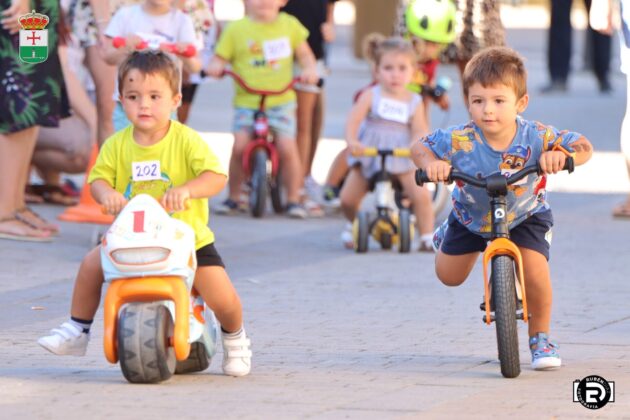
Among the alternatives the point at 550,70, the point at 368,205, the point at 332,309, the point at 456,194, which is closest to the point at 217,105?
the point at 550,70

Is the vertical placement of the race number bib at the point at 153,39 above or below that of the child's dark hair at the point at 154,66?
below

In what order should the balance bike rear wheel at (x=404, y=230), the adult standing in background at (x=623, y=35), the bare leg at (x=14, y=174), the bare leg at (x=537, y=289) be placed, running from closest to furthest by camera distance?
the bare leg at (x=537, y=289)
the adult standing in background at (x=623, y=35)
the bare leg at (x=14, y=174)
the balance bike rear wheel at (x=404, y=230)

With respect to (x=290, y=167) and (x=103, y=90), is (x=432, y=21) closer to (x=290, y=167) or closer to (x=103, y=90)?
(x=290, y=167)

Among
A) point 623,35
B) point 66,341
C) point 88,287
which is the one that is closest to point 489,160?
point 88,287

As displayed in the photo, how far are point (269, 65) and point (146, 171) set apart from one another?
5.26 m

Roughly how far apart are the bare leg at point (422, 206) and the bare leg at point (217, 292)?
415 cm

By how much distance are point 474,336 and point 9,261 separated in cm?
311

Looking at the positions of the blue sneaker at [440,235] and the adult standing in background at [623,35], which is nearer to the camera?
the blue sneaker at [440,235]

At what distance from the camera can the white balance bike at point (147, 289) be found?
5949 millimetres

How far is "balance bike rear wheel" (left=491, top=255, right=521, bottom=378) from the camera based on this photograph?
618 centimetres

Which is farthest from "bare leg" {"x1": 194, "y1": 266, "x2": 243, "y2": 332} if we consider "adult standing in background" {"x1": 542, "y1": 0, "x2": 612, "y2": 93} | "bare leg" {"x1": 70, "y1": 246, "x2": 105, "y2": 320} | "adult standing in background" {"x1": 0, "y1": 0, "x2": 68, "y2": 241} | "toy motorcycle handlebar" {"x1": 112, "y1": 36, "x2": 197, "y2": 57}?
"adult standing in background" {"x1": 542, "y1": 0, "x2": 612, "y2": 93}

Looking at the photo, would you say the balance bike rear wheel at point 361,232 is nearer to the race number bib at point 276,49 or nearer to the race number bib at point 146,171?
the race number bib at point 276,49

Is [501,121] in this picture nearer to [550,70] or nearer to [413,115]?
[413,115]

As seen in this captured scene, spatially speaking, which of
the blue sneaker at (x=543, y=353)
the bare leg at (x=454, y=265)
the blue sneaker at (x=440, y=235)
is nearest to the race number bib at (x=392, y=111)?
the blue sneaker at (x=440, y=235)
